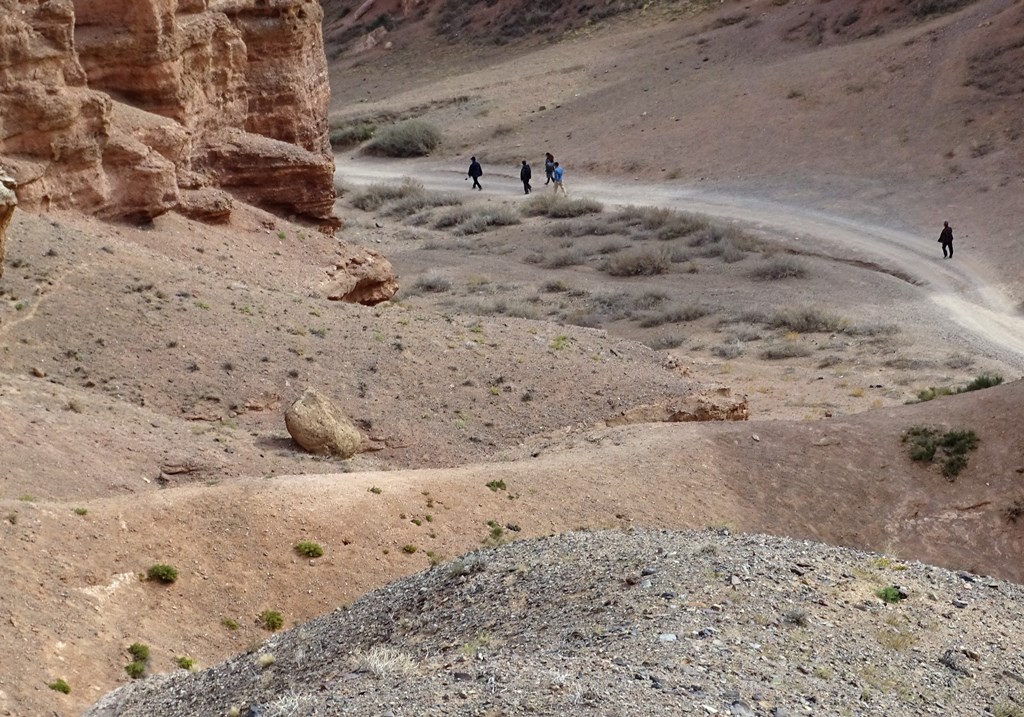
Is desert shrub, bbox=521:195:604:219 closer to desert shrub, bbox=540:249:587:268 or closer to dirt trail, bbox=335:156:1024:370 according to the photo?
dirt trail, bbox=335:156:1024:370

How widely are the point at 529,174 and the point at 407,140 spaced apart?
33.3 feet

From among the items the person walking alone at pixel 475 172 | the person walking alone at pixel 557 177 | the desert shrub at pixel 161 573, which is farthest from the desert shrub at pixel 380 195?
the desert shrub at pixel 161 573

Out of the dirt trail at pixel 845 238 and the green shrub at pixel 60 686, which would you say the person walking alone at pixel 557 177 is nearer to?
the dirt trail at pixel 845 238

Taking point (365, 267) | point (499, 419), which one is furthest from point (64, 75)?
point (499, 419)

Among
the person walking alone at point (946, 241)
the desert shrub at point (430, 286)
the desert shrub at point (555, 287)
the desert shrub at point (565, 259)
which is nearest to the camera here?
the person walking alone at point (946, 241)

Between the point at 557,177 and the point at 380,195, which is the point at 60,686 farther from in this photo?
the point at 380,195

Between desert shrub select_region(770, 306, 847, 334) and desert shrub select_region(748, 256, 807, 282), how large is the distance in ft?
11.9

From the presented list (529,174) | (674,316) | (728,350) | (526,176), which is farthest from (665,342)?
(526,176)

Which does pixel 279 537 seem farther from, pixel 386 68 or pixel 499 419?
pixel 386 68

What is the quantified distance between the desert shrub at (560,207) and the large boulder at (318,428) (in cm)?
2463

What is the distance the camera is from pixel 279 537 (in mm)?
14070

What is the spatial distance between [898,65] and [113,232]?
105 ft

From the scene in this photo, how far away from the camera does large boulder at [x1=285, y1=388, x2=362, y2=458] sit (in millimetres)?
17938

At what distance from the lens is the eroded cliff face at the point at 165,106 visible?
21750 millimetres
